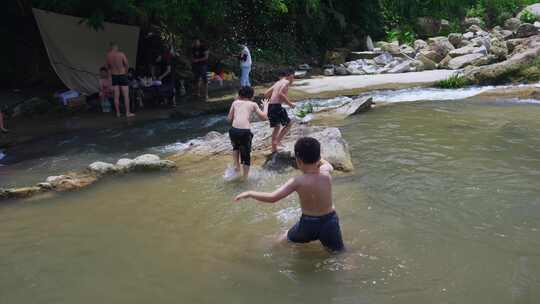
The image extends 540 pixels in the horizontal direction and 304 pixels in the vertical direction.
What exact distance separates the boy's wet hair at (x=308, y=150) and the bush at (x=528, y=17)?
26.6 m

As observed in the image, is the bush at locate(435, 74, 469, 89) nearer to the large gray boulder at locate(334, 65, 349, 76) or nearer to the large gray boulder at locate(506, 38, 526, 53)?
the large gray boulder at locate(334, 65, 349, 76)

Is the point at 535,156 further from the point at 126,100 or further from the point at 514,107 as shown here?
the point at 126,100

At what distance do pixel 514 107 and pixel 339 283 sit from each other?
9238 mm

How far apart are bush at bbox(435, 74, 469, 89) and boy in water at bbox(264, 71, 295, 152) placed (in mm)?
8159

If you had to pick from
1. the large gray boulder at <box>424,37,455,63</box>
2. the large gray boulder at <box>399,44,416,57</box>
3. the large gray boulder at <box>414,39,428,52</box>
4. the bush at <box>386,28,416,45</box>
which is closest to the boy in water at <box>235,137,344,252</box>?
the large gray boulder at <box>424,37,455,63</box>

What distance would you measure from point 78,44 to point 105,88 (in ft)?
4.60

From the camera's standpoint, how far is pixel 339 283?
4398 millimetres

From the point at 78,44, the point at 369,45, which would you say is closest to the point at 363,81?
the point at 369,45

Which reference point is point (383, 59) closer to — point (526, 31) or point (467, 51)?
point (467, 51)

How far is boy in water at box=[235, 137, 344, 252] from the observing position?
15.0 feet

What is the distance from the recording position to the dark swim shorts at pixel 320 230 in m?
4.65

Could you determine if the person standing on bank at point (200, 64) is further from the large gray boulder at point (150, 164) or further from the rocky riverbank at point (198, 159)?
the large gray boulder at point (150, 164)

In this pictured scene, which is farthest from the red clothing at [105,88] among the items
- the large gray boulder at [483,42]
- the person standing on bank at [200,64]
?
the large gray boulder at [483,42]

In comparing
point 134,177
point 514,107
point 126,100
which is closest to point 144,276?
point 134,177
